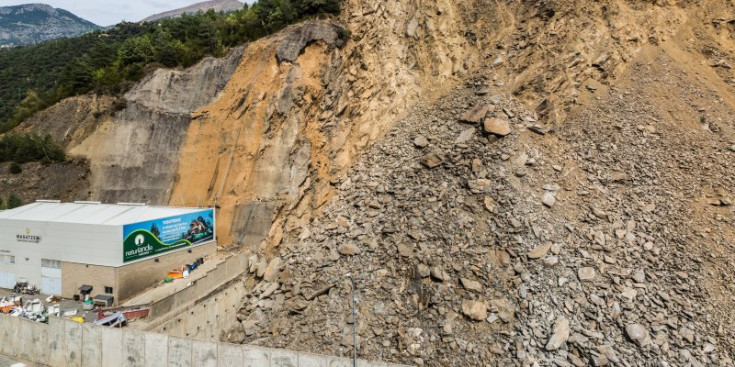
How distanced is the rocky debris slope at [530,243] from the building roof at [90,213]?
520 cm

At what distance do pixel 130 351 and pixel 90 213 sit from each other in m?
9.34

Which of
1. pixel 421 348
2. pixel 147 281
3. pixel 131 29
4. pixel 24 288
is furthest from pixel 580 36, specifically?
pixel 131 29

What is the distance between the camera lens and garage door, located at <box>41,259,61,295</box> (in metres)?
18.5

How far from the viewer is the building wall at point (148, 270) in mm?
17406

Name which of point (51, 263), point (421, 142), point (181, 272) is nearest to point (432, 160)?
point (421, 142)

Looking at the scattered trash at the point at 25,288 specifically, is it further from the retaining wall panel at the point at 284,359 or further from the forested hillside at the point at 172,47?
the retaining wall panel at the point at 284,359

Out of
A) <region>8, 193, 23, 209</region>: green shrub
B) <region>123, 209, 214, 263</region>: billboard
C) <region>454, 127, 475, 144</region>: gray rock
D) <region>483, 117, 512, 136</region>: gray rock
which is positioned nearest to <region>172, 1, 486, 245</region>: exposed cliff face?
<region>123, 209, 214, 263</region>: billboard

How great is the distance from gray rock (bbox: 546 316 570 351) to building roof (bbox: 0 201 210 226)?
54.4 ft

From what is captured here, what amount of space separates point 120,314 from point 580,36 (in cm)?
2641

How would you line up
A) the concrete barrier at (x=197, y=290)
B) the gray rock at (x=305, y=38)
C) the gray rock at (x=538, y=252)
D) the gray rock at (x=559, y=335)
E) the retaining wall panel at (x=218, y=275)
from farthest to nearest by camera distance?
the gray rock at (x=305, y=38)
the retaining wall panel at (x=218, y=275)
the gray rock at (x=538, y=252)
the concrete barrier at (x=197, y=290)
the gray rock at (x=559, y=335)

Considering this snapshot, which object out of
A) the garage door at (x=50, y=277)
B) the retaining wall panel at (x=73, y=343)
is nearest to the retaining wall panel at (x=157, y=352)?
the retaining wall panel at (x=73, y=343)

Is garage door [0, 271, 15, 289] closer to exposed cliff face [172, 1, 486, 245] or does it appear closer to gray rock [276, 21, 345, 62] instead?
exposed cliff face [172, 1, 486, 245]

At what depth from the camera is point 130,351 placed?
43.4 ft

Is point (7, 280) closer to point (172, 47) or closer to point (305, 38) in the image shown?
point (172, 47)
